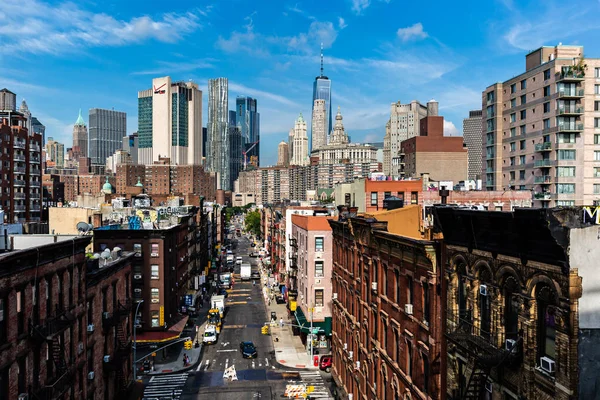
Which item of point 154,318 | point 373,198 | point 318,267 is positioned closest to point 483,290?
point 373,198

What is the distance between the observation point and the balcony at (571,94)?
58.8 metres

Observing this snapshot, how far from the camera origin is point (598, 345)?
1377cm

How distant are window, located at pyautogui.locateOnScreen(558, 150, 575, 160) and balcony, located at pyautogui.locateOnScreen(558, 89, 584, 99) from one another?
6.56 meters

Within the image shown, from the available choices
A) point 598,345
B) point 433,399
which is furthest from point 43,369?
point 598,345

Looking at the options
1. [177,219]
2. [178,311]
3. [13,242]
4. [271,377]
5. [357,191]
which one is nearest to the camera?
[13,242]

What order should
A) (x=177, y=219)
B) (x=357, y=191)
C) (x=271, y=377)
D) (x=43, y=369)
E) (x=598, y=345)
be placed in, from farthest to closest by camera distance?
(x=177, y=219) < (x=357, y=191) < (x=271, y=377) < (x=43, y=369) < (x=598, y=345)

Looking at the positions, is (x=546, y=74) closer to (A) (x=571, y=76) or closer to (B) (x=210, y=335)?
(A) (x=571, y=76)

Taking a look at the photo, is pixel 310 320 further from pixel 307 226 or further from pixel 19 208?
pixel 19 208

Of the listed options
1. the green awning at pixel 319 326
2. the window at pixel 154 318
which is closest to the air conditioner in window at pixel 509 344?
the green awning at pixel 319 326

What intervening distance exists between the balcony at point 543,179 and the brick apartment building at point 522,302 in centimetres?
4818

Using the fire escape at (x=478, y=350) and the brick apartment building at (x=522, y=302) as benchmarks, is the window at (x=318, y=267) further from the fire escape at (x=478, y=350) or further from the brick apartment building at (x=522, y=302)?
the fire escape at (x=478, y=350)

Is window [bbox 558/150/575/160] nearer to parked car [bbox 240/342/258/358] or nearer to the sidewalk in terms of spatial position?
the sidewalk

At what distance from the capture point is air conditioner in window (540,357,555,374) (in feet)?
48.1

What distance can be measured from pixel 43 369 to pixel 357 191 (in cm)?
4148
